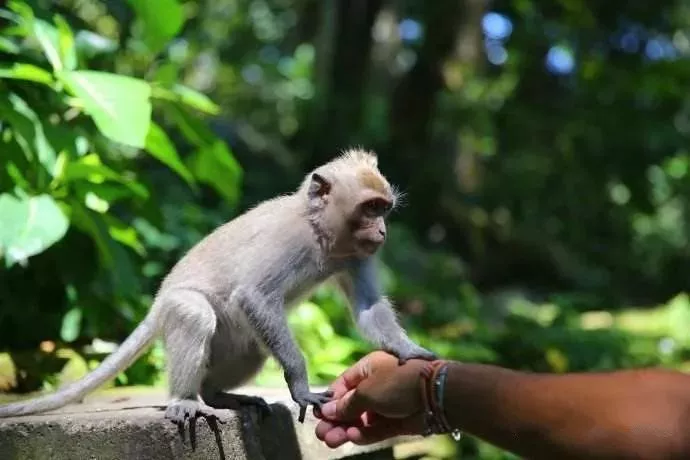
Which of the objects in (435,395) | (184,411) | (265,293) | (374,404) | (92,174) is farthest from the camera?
(92,174)

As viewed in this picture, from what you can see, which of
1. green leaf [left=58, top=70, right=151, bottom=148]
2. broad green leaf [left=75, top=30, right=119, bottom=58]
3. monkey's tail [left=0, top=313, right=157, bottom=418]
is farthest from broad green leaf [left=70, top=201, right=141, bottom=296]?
broad green leaf [left=75, top=30, right=119, bottom=58]

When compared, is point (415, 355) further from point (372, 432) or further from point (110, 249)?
point (110, 249)

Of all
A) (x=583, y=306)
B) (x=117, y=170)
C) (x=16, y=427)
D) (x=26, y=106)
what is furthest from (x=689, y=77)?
(x=16, y=427)

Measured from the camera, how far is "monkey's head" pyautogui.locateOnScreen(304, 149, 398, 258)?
11.9ft

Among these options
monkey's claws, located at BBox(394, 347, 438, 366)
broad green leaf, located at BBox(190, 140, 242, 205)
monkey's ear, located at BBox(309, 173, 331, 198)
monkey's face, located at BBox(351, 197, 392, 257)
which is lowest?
monkey's claws, located at BBox(394, 347, 438, 366)

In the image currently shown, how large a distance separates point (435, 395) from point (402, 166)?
10.1 meters

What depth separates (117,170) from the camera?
5422 mm

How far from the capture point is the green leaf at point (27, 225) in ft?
13.0

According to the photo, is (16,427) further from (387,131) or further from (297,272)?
(387,131)

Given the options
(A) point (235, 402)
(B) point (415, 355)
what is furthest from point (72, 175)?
(B) point (415, 355)

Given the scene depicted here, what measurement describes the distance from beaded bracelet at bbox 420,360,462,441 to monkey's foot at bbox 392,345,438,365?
352 mm

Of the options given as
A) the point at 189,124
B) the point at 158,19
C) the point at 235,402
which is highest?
the point at 158,19

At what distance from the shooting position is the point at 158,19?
4.80 meters

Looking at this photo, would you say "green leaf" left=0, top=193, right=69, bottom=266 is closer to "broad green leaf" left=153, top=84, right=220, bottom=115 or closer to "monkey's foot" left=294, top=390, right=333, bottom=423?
"broad green leaf" left=153, top=84, right=220, bottom=115
